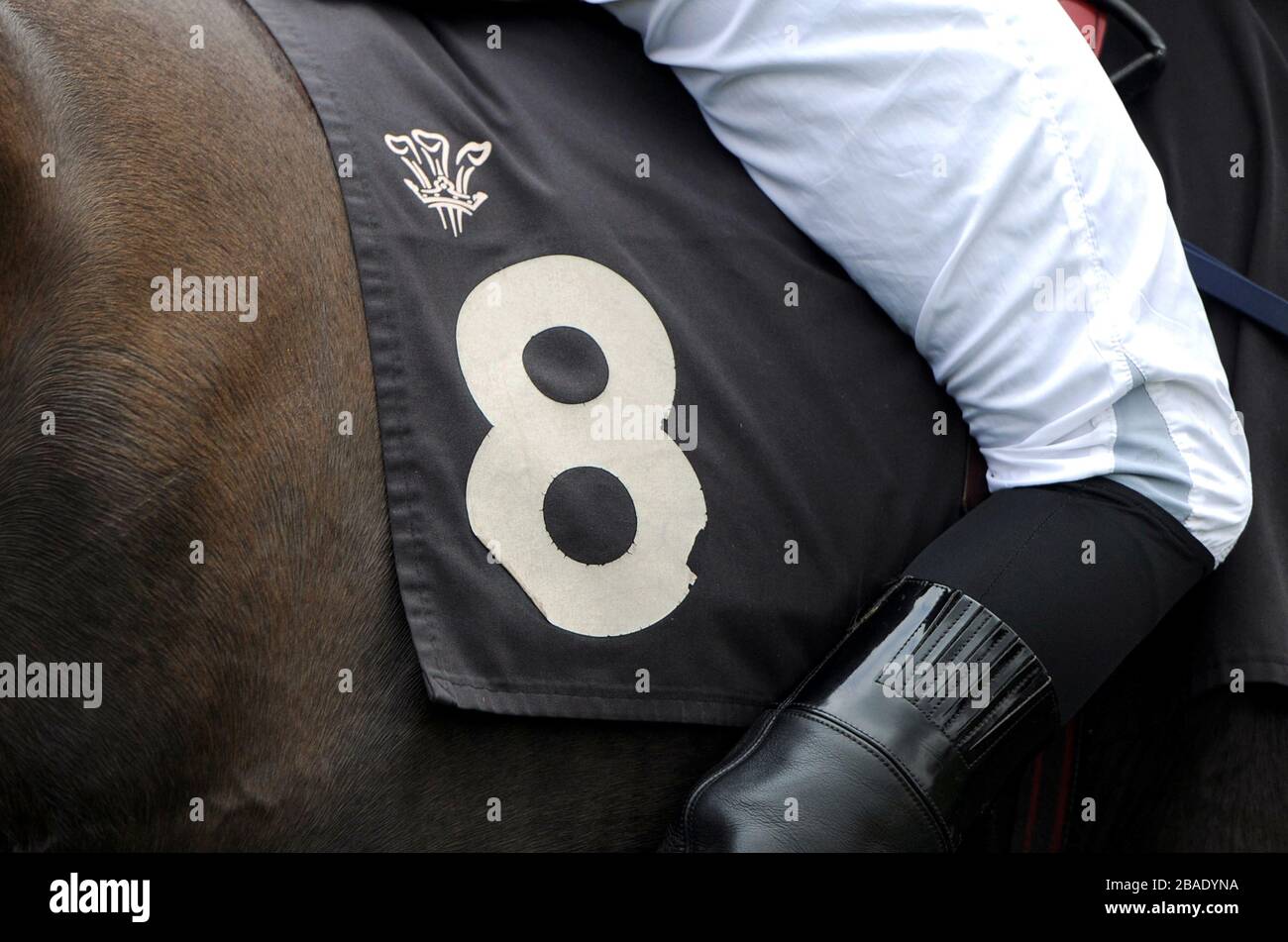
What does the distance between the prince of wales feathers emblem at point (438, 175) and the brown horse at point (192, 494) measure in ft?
0.25

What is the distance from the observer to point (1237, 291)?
4.09ft

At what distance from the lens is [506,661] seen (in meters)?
0.98

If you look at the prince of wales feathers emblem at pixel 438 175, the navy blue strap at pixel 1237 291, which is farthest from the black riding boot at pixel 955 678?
the prince of wales feathers emblem at pixel 438 175

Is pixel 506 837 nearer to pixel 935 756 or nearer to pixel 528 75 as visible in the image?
pixel 935 756

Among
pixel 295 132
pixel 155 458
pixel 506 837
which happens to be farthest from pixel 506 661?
pixel 295 132

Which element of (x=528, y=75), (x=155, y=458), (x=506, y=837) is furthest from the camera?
(x=528, y=75)

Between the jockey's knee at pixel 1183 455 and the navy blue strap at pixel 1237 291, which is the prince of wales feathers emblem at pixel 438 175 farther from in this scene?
the navy blue strap at pixel 1237 291

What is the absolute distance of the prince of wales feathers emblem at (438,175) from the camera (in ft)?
3.38

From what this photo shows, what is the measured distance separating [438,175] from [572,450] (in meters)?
0.28

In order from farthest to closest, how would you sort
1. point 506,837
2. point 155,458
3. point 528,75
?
1. point 528,75
2. point 506,837
3. point 155,458

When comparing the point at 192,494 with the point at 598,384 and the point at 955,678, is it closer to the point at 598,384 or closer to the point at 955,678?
the point at 598,384

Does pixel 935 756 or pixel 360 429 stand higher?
pixel 360 429
